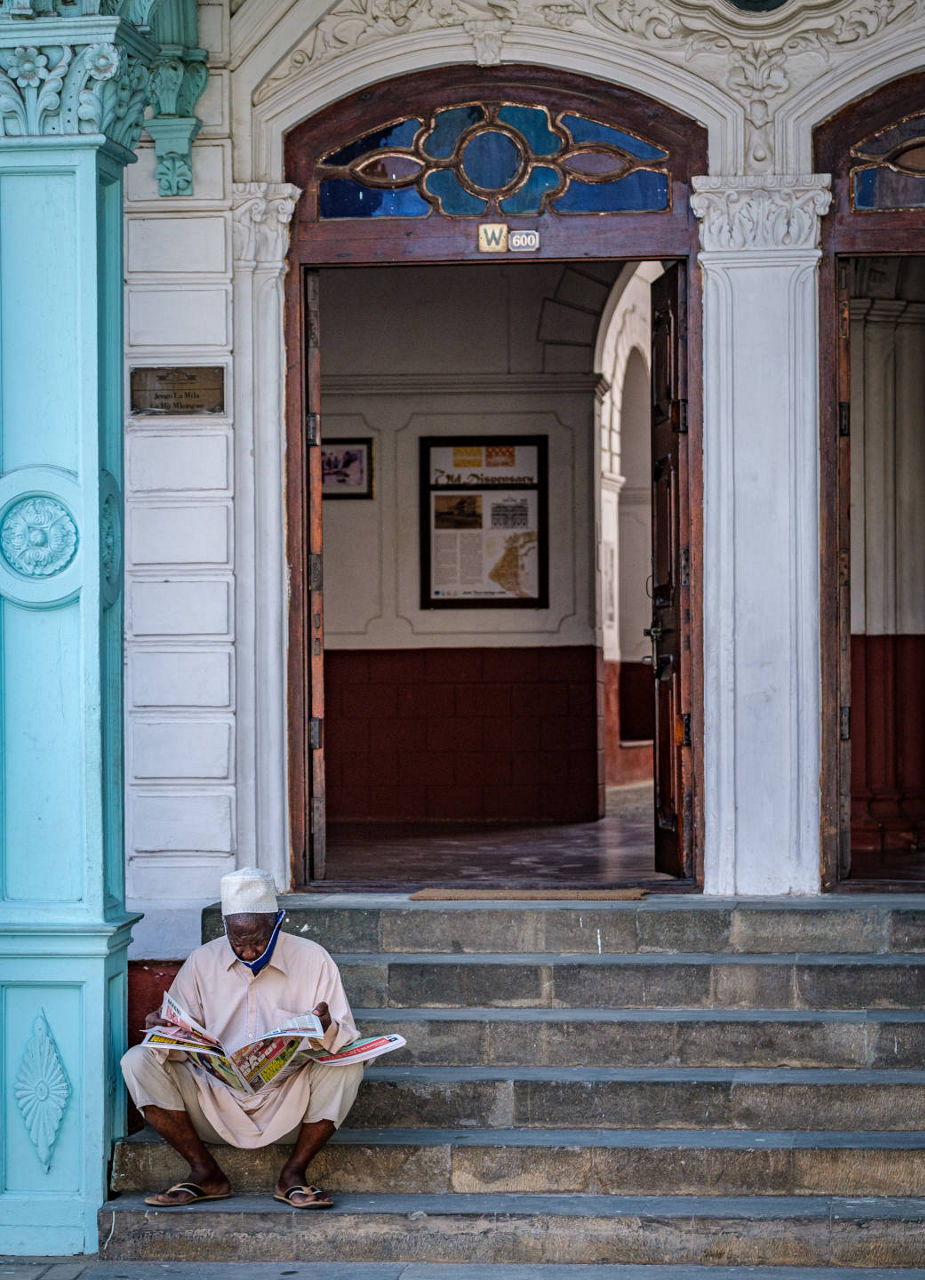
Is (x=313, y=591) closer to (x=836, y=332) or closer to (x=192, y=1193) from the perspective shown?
(x=836, y=332)

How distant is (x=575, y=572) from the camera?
490 inches

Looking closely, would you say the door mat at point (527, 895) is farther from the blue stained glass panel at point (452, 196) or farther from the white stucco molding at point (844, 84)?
the white stucco molding at point (844, 84)

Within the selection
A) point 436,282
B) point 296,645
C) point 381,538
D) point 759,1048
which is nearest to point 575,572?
point 381,538

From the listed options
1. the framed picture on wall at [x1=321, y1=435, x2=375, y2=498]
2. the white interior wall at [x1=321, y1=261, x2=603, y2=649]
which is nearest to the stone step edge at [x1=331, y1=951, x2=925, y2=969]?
the white interior wall at [x1=321, y1=261, x2=603, y2=649]

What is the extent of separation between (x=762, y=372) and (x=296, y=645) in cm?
238

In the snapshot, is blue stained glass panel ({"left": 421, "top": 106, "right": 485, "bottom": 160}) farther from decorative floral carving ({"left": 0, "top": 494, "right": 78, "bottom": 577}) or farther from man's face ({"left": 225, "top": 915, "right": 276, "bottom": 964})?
man's face ({"left": 225, "top": 915, "right": 276, "bottom": 964})

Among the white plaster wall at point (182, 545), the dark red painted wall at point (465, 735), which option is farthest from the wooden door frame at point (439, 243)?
the dark red painted wall at point (465, 735)

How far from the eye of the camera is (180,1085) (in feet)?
20.9

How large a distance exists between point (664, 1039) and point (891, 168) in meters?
3.93

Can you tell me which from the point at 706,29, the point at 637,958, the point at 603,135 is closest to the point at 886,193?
the point at 706,29

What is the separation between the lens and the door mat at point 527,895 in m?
7.81

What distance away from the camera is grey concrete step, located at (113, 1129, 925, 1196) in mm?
6379

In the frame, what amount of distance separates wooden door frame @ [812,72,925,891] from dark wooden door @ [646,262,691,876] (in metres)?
0.60

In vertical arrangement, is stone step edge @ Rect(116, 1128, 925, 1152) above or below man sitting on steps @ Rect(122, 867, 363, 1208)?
below
